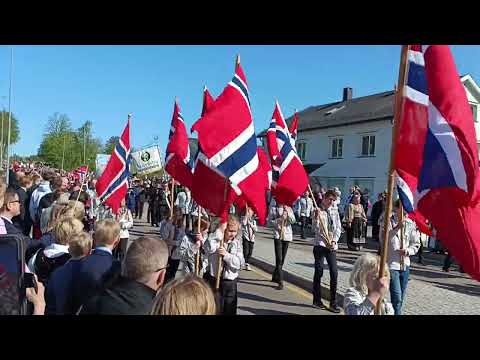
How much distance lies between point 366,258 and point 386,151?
26.3 m

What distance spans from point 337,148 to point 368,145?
342 centimetres

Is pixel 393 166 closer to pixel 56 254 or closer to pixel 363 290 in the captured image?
pixel 363 290

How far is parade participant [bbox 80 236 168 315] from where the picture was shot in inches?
105

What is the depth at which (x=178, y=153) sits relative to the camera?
801 centimetres

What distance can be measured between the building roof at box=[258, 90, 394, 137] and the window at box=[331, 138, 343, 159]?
1.18 m

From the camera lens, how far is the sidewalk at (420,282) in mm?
7996

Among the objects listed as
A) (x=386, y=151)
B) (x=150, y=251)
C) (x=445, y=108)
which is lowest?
(x=150, y=251)

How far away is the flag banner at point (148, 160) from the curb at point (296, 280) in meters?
7.36

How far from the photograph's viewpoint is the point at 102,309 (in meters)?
2.66

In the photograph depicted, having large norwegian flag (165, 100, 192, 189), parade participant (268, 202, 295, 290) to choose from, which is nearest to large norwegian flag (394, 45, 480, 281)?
large norwegian flag (165, 100, 192, 189)

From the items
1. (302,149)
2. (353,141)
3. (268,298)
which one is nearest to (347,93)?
(302,149)

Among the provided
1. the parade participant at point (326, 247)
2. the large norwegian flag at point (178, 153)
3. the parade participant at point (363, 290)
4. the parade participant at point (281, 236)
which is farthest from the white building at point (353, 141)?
the parade participant at point (363, 290)
